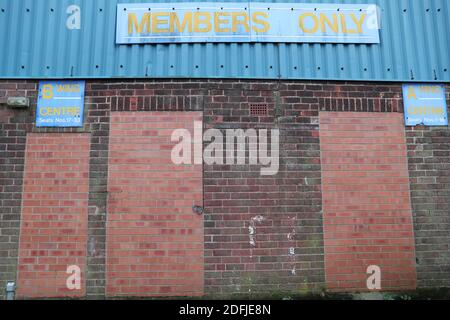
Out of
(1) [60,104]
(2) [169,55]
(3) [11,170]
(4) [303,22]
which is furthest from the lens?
(4) [303,22]

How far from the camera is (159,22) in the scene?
19.3ft

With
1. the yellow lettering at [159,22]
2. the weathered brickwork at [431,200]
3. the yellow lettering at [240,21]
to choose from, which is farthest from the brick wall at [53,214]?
the weathered brickwork at [431,200]

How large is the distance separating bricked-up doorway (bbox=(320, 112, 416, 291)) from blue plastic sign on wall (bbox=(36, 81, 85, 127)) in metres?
3.74

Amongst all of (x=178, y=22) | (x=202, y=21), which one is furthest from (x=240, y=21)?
(x=178, y=22)

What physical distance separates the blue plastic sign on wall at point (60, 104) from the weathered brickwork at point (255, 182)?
112 millimetres

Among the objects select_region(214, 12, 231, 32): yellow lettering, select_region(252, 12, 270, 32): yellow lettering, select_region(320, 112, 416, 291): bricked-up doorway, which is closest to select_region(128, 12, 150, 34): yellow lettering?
select_region(214, 12, 231, 32): yellow lettering

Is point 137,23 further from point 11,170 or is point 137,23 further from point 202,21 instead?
point 11,170

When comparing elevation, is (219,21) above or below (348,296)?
above

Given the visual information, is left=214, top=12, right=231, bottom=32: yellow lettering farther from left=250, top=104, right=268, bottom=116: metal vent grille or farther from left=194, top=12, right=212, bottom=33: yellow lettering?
left=250, top=104, right=268, bottom=116: metal vent grille

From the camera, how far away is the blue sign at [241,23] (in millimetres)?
5867

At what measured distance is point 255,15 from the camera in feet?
19.4

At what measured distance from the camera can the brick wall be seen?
530 centimetres

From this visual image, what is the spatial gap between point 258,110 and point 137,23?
2.36 metres

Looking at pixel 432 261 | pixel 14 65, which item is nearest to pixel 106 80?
pixel 14 65
